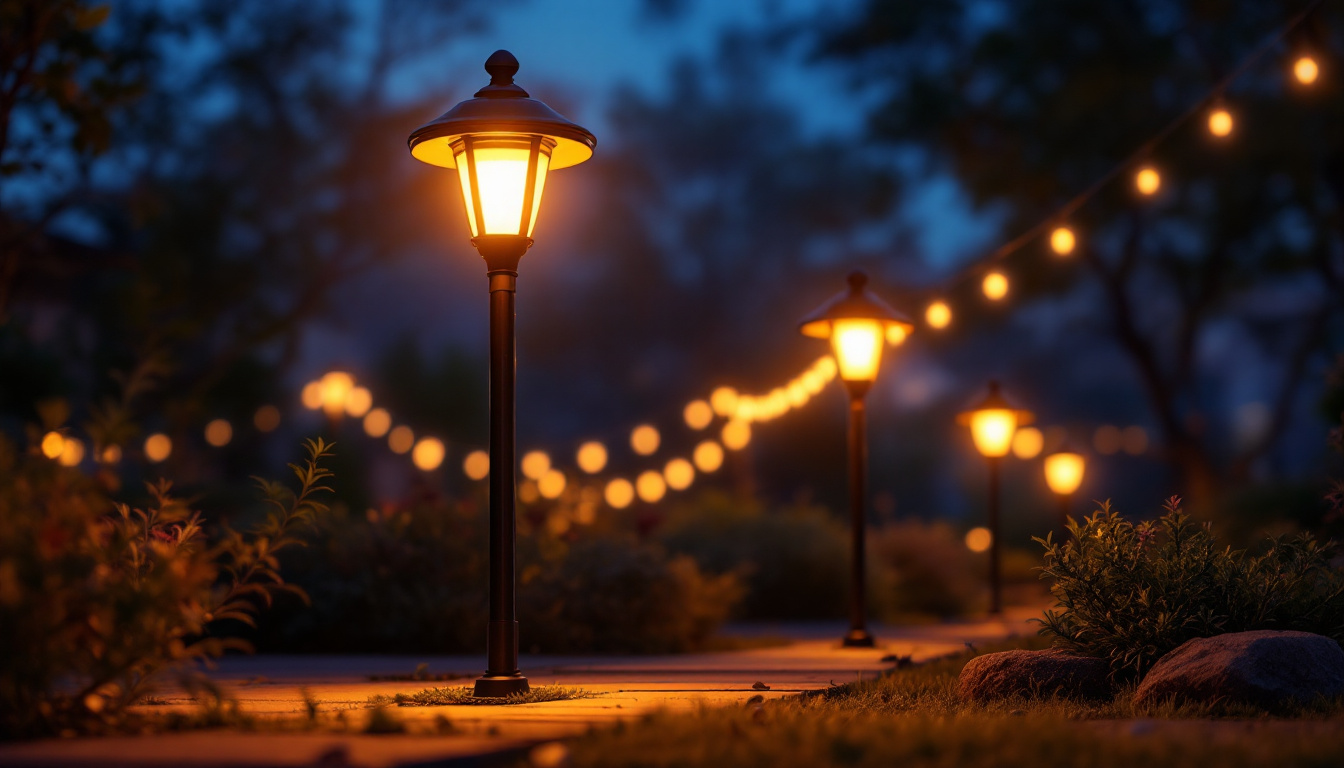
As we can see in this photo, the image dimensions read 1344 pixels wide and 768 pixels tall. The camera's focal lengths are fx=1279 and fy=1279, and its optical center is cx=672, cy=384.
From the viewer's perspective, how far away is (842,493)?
32.4 metres

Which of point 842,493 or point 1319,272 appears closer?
point 1319,272

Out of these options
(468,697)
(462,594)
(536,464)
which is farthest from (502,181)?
(536,464)

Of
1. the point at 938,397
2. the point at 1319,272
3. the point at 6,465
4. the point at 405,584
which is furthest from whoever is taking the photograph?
the point at 938,397

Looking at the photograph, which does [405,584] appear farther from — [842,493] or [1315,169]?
[842,493]

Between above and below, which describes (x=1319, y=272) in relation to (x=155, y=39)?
below

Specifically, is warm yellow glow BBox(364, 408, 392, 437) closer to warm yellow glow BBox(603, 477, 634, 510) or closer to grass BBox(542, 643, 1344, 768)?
warm yellow glow BBox(603, 477, 634, 510)

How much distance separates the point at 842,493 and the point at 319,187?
48.8ft

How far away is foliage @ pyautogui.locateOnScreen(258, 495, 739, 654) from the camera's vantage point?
935 centimetres

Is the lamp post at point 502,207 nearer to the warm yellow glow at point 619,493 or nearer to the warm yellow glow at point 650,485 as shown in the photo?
the warm yellow glow at point 619,493

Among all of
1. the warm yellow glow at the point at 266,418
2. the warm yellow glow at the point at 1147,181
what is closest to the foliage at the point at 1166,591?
the warm yellow glow at the point at 1147,181

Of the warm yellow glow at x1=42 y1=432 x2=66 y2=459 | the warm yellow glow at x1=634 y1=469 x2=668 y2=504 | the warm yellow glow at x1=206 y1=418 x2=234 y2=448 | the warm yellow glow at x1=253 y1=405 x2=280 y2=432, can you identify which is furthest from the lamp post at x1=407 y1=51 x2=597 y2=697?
the warm yellow glow at x1=253 y1=405 x2=280 y2=432

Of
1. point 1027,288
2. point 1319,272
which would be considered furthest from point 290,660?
point 1319,272

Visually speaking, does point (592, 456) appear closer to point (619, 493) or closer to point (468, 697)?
point (619, 493)

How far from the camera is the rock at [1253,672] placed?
5.35 meters
